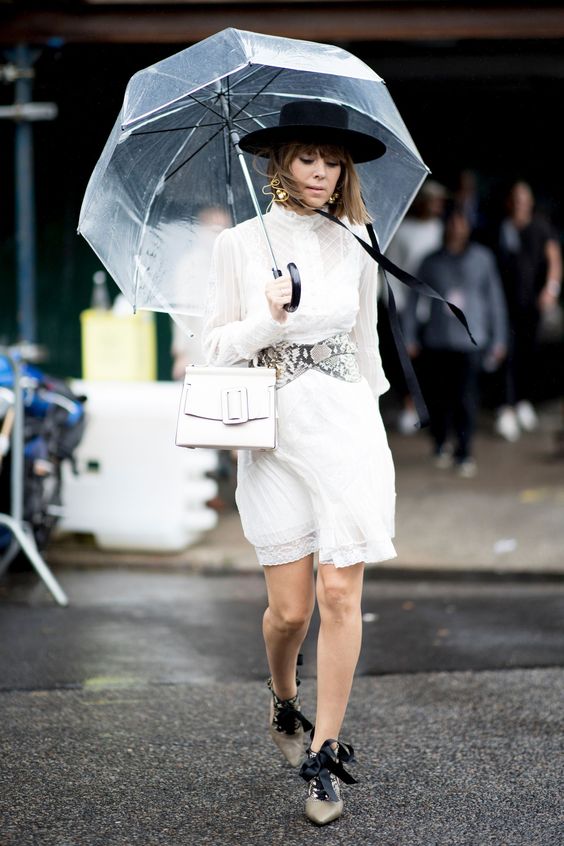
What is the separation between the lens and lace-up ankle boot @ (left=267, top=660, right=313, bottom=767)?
14.1ft

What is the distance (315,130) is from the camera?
13.0 feet

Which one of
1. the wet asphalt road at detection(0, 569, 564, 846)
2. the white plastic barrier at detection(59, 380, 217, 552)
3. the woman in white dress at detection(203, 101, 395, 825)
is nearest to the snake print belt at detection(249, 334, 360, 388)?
the woman in white dress at detection(203, 101, 395, 825)

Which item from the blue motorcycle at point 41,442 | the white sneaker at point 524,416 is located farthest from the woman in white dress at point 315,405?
the white sneaker at point 524,416

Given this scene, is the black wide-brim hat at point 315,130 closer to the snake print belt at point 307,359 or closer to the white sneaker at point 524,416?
the snake print belt at point 307,359

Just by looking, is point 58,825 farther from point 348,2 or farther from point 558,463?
point 558,463

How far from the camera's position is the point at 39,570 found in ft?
21.8

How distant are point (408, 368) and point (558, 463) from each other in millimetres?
6312

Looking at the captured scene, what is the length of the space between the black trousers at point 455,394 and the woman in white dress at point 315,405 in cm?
579

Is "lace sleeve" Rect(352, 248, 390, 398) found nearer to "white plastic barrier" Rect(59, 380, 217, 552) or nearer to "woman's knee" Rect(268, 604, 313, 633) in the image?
"woman's knee" Rect(268, 604, 313, 633)

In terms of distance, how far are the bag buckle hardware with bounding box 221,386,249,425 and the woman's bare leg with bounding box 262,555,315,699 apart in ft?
1.65

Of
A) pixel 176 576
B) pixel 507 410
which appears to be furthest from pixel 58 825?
pixel 507 410

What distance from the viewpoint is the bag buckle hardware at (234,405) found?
3.94 meters

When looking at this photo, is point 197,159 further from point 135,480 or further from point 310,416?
point 135,480

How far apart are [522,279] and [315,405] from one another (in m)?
7.71
